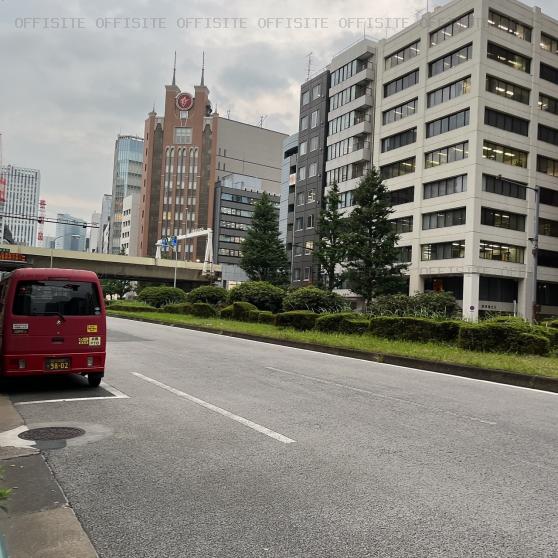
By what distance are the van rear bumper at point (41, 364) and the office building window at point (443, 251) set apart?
4524 centimetres

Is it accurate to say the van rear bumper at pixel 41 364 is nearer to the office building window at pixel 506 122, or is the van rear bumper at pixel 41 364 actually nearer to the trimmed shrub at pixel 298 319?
the trimmed shrub at pixel 298 319

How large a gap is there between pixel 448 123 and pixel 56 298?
A: 167ft

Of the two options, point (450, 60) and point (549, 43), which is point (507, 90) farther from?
point (549, 43)

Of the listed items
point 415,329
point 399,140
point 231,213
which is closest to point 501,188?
point 399,140

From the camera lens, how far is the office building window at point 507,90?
51062mm

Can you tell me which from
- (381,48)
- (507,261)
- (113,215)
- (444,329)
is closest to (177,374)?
(444,329)

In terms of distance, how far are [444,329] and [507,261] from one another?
3753 cm

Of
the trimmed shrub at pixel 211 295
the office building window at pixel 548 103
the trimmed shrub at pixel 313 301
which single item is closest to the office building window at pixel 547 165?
the office building window at pixel 548 103

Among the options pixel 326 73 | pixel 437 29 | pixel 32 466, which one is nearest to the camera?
pixel 32 466

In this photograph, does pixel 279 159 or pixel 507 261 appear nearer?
pixel 507 261

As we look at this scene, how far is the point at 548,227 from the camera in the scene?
54.7m

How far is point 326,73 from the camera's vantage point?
2881 inches

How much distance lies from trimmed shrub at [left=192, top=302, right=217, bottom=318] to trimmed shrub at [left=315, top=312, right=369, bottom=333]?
52.2ft

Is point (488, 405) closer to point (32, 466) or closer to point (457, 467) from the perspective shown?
point (457, 467)
